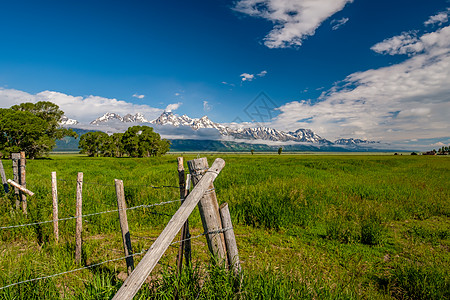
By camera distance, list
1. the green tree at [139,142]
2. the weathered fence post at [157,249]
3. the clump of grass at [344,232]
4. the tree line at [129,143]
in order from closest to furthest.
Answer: the weathered fence post at [157,249] → the clump of grass at [344,232] → the green tree at [139,142] → the tree line at [129,143]

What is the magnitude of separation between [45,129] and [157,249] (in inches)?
2665

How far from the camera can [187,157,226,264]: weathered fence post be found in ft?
9.26

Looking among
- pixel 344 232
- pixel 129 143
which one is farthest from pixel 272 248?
pixel 129 143

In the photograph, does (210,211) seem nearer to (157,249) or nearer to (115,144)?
(157,249)

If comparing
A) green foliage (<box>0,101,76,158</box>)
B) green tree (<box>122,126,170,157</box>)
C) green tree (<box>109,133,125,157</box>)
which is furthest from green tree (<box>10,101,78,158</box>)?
green tree (<box>109,133,125,157</box>)

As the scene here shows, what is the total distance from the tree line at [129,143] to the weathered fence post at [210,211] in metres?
75.1

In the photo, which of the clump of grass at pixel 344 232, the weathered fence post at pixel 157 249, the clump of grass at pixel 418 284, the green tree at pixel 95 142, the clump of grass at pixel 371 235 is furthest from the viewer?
the green tree at pixel 95 142

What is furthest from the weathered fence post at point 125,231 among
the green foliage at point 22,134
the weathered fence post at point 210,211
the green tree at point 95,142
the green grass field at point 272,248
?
the green tree at point 95,142

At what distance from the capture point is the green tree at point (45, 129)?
48219mm

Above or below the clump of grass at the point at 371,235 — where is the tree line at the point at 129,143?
above

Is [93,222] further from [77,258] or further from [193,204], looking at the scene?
[193,204]

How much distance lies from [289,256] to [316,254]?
69 centimetres

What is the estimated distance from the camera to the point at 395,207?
891 cm

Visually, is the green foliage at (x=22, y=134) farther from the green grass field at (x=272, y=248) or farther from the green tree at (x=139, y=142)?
the green grass field at (x=272, y=248)
